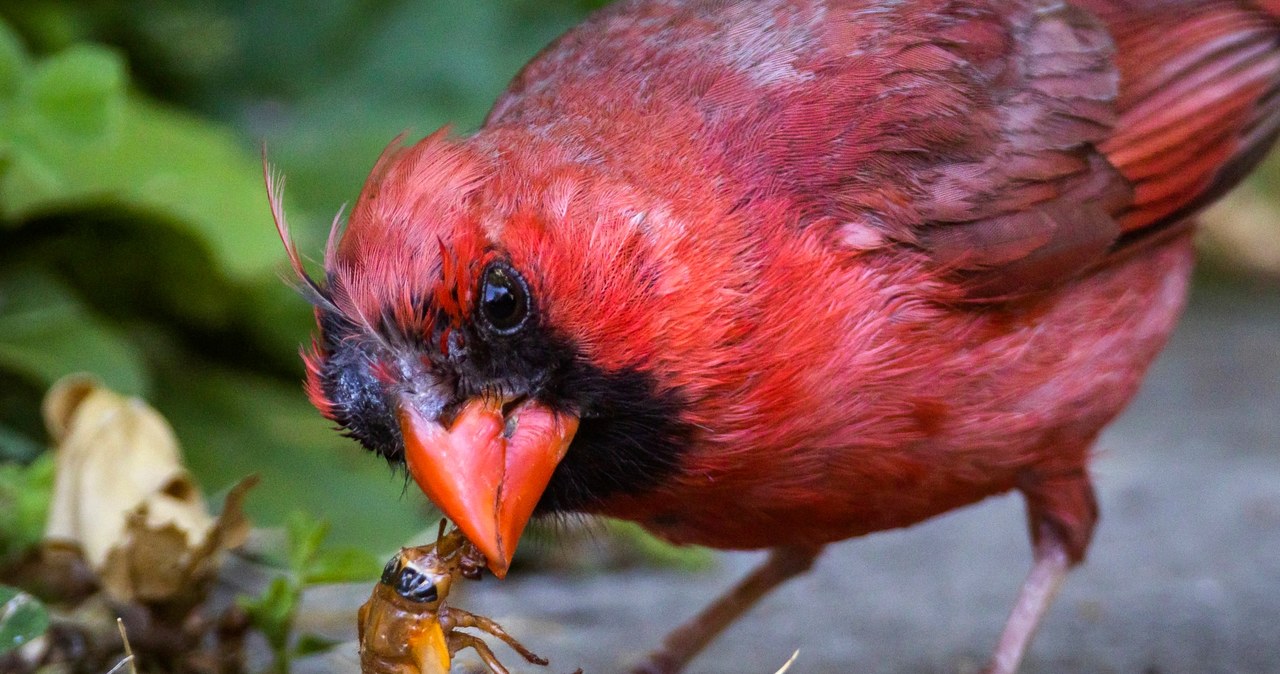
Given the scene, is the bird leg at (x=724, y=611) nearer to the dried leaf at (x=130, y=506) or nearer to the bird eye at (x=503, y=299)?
the dried leaf at (x=130, y=506)

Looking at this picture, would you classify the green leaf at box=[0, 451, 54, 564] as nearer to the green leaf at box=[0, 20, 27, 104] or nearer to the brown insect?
the green leaf at box=[0, 20, 27, 104]

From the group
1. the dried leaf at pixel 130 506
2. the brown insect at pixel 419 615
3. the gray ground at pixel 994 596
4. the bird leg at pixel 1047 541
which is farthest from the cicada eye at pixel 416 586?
the bird leg at pixel 1047 541

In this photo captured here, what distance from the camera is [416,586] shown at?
225 cm

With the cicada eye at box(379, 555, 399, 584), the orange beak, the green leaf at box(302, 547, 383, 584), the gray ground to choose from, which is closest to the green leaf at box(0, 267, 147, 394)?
the gray ground

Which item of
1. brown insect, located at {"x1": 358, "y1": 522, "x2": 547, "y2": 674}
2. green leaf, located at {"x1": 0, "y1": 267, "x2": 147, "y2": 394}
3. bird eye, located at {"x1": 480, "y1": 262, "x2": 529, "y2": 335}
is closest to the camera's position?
bird eye, located at {"x1": 480, "y1": 262, "x2": 529, "y2": 335}

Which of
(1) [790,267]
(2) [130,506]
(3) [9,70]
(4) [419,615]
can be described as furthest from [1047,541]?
(3) [9,70]

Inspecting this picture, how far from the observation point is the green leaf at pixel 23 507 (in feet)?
9.64

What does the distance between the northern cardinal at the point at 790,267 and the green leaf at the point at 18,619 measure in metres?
0.66

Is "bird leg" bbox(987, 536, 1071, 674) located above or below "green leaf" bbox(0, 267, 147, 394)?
below

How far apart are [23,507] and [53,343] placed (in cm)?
82

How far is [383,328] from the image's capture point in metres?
2.09

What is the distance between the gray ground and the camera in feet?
11.1

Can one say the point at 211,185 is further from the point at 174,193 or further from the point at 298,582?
the point at 298,582

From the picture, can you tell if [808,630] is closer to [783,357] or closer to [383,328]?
[783,357]
